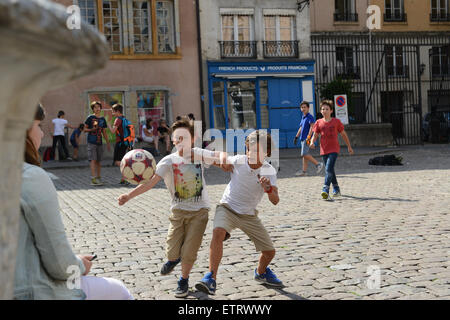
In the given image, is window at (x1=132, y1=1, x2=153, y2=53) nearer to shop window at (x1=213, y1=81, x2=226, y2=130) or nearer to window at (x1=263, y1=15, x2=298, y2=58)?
shop window at (x1=213, y1=81, x2=226, y2=130)

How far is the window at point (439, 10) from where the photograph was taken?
1410 inches

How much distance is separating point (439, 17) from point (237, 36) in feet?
50.1

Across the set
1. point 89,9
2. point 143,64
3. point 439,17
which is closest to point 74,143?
point 143,64

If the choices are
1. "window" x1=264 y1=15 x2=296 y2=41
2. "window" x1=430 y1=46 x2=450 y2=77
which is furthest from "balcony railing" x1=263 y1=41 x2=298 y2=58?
"window" x1=430 y1=46 x2=450 y2=77

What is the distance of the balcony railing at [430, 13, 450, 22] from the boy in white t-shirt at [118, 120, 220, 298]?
34565 millimetres

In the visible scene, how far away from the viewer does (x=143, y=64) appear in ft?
84.4

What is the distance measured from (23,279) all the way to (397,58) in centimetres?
3522

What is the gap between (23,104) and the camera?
114 cm

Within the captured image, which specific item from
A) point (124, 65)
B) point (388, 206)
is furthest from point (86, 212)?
point (124, 65)

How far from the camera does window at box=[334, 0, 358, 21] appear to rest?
33906 millimetres

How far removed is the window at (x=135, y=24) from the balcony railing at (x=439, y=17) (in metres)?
17.8

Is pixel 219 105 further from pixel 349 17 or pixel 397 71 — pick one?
pixel 397 71

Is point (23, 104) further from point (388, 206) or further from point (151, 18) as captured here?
point (151, 18)

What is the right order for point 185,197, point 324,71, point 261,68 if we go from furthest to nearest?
1. point 324,71
2. point 261,68
3. point 185,197
